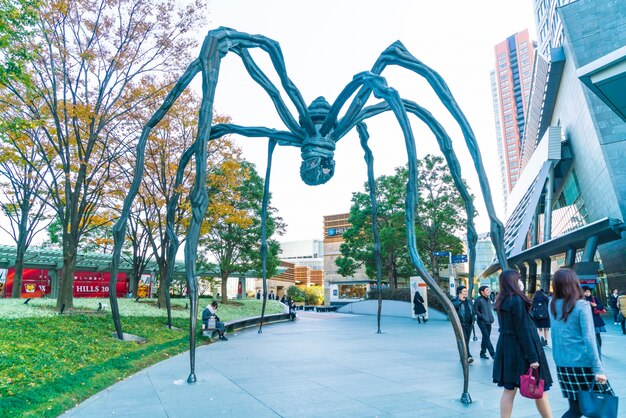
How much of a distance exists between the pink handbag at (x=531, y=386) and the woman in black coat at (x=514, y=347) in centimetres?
9

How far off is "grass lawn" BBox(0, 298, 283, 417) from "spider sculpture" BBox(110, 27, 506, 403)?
865 millimetres

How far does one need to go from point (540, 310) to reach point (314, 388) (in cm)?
601

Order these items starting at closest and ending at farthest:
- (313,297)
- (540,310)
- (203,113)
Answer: (203,113) < (540,310) < (313,297)

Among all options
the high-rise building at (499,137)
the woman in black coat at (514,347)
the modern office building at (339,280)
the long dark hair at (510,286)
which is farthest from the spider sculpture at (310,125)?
the high-rise building at (499,137)

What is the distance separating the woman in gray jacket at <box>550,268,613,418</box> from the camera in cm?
286

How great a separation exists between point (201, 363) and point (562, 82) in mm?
30911

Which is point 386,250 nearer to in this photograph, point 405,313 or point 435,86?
point 405,313

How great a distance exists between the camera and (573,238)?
20422 millimetres

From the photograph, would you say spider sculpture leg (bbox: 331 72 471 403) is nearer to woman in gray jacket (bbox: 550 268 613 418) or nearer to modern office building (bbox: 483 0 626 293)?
woman in gray jacket (bbox: 550 268 613 418)

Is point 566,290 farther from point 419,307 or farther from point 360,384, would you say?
point 419,307

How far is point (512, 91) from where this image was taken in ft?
375

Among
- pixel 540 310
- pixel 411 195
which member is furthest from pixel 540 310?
pixel 411 195

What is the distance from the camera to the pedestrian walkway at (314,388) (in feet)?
12.9

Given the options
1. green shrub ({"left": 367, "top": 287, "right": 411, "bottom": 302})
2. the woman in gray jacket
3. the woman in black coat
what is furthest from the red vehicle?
the woman in gray jacket
